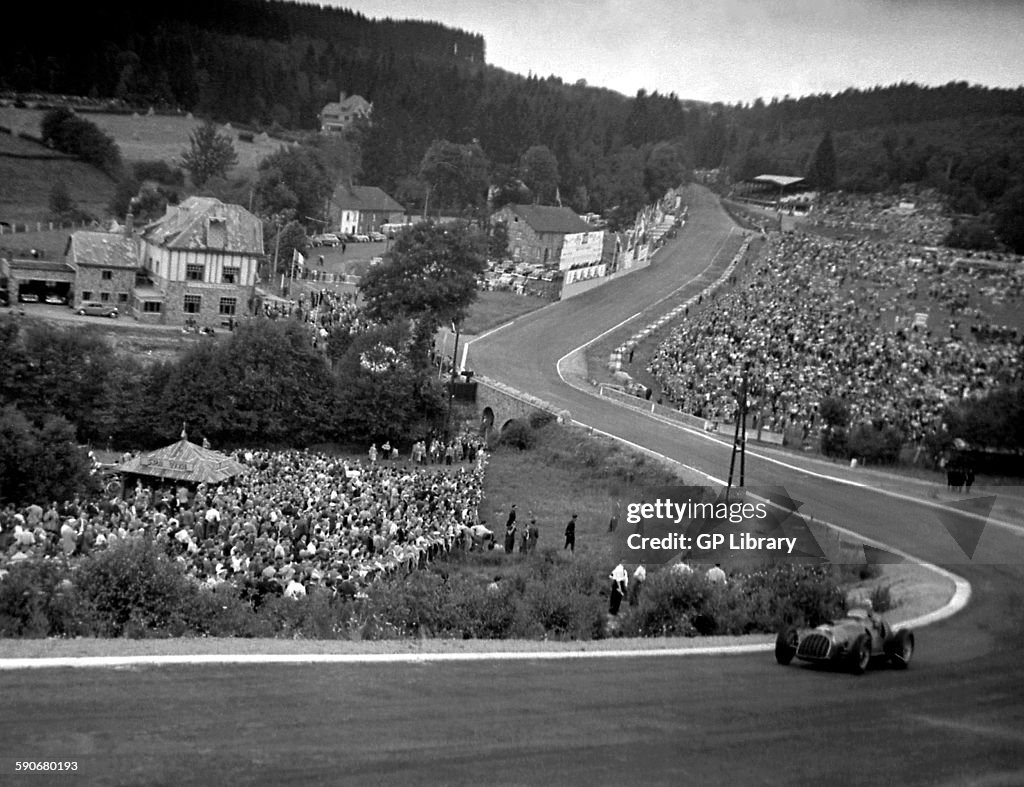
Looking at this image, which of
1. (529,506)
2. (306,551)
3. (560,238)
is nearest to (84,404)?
(529,506)

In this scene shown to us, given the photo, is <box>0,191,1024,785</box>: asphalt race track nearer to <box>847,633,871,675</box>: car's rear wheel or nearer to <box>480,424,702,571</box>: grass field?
<box>847,633,871,675</box>: car's rear wheel

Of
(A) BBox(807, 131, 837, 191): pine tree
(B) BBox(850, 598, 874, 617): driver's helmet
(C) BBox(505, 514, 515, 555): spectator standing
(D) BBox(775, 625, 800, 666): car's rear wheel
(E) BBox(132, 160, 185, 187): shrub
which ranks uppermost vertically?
(A) BBox(807, 131, 837, 191): pine tree

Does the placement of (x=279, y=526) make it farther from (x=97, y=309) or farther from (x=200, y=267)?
(x=200, y=267)

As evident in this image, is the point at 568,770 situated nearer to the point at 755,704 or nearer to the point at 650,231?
the point at 755,704

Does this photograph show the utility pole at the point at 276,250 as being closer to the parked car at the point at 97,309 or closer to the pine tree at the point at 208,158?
the parked car at the point at 97,309

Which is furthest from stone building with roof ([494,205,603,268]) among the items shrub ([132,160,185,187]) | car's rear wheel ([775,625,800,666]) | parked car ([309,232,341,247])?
car's rear wheel ([775,625,800,666])

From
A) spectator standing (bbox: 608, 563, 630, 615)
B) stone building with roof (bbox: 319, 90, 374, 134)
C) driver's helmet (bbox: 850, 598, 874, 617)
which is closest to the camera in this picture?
driver's helmet (bbox: 850, 598, 874, 617)
